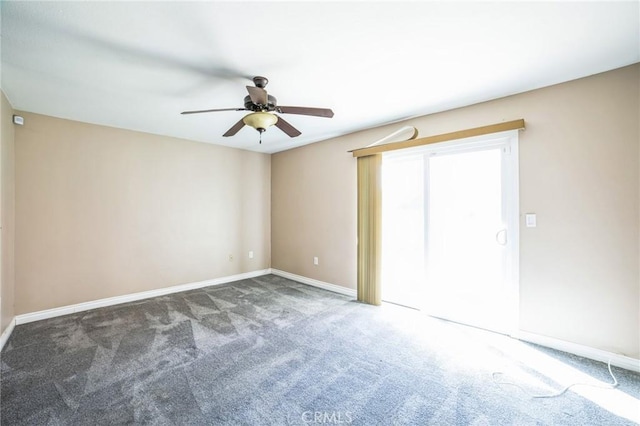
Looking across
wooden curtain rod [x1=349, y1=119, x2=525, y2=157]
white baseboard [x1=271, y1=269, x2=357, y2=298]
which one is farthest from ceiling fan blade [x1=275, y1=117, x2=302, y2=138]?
white baseboard [x1=271, y1=269, x2=357, y2=298]

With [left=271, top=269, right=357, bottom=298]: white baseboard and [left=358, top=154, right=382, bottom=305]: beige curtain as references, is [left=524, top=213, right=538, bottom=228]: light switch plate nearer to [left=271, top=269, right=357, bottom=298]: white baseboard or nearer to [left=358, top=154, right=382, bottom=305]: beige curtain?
[left=358, top=154, right=382, bottom=305]: beige curtain

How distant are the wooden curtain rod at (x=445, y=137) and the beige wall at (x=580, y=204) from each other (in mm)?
119

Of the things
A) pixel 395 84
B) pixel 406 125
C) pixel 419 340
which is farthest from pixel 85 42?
pixel 419 340

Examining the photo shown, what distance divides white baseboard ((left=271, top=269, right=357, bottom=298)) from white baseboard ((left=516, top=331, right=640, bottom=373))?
2.08 m

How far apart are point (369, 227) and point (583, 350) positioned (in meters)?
2.37

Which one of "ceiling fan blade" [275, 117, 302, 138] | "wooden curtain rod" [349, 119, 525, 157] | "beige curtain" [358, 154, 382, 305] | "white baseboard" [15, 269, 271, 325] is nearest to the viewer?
"ceiling fan blade" [275, 117, 302, 138]

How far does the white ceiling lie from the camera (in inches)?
61.6

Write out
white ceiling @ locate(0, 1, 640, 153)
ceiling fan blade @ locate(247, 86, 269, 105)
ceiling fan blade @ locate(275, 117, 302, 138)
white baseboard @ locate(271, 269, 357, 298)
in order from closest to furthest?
white ceiling @ locate(0, 1, 640, 153) → ceiling fan blade @ locate(247, 86, 269, 105) → ceiling fan blade @ locate(275, 117, 302, 138) → white baseboard @ locate(271, 269, 357, 298)

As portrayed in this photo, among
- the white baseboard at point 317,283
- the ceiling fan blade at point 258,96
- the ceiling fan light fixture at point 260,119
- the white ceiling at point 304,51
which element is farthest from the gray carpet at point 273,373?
the white ceiling at point 304,51

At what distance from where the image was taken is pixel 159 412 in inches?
66.2

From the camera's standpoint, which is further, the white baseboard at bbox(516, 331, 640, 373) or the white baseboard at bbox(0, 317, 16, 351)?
the white baseboard at bbox(0, 317, 16, 351)

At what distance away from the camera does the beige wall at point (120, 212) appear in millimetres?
3121

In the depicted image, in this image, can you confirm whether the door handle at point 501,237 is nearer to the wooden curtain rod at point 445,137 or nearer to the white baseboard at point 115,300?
the wooden curtain rod at point 445,137

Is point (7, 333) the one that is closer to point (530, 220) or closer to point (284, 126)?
point (284, 126)
